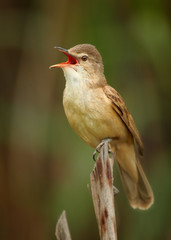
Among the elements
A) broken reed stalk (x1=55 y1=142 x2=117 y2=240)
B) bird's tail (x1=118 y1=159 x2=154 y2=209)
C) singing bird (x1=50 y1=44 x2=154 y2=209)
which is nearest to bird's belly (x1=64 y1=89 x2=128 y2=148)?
singing bird (x1=50 y1=44 x2=154 y2=209)

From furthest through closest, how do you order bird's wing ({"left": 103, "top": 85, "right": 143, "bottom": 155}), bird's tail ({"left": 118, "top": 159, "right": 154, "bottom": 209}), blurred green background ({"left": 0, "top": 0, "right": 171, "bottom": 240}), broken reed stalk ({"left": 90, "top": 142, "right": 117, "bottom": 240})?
blurred green background ({"left": 0, "top": 0, "right": 171, "bottom": 240}) < bird's tail ({"left": 118, "top": 159, "right": 154, "bottom": 209}) < bird's wing ({"left": 103, "top": 85, "right": 143, "bottom": 155}) < broken reed stalk ({"left": 90, "top": 142, "right": 117, "bottom": 240})

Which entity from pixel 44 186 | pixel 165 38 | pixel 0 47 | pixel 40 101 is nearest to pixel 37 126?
pixel 40 101

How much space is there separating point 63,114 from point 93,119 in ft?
5.03

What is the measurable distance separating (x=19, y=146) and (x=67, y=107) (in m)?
1.67

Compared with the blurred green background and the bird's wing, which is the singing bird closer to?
Answer: the bird's wing

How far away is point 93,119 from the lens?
4672mm

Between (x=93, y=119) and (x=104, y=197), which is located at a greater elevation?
(x=93, y=119)

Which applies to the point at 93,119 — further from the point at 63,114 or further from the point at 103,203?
the point at 63,114

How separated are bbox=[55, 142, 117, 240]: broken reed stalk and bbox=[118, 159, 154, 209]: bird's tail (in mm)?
1707

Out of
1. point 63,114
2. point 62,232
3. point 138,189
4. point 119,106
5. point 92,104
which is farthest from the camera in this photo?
point 63,114

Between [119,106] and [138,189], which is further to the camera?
[138,189]

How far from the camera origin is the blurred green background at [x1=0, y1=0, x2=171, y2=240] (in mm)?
5824

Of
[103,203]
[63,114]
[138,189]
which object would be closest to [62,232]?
[103,203]

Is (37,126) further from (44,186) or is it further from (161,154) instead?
(161,154)
